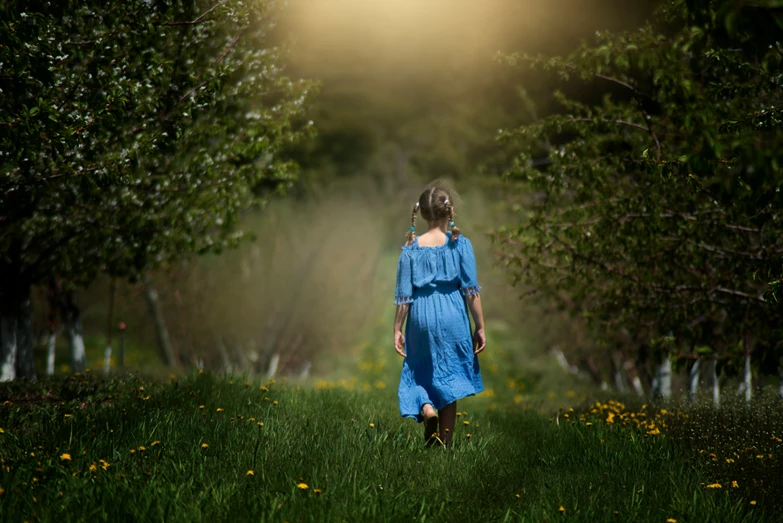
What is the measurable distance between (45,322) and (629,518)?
14.9 meters

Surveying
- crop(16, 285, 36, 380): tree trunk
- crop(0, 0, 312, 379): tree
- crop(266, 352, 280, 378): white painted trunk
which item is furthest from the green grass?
crop(266, 352, 280, 378): white painted trunk

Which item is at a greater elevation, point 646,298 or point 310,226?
point 310,226

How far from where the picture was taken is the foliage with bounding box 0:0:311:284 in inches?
208

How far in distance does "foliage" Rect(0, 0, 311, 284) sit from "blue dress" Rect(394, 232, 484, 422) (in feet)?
8.37

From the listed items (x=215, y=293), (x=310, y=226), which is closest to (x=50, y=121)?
(x=215, y=293)

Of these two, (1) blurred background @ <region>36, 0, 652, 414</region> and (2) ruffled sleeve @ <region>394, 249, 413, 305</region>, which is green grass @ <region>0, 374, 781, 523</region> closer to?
(2) ruffled sleeve @ <region>394, 249, 413, 305</region>

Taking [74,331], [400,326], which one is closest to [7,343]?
[74,331]

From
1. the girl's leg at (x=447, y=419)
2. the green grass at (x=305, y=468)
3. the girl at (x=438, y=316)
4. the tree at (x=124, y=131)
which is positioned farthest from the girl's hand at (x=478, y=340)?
the tree at (x=124, y=131)

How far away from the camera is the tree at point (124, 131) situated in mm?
5328

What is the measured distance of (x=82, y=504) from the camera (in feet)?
10.8

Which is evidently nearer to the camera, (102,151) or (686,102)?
(686,102)

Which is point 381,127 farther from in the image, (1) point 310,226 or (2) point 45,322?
(2) point 45,322

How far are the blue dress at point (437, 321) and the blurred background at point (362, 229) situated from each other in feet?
16.5

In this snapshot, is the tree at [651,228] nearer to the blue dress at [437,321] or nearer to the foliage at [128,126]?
the blue dress at [437,321]
